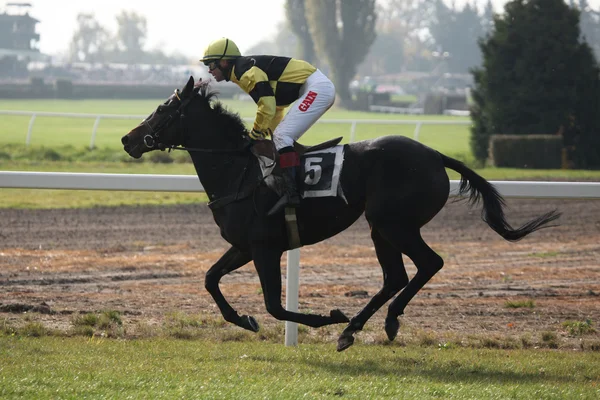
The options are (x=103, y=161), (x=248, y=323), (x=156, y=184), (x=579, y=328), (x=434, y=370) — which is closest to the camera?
(x=434, y=370)

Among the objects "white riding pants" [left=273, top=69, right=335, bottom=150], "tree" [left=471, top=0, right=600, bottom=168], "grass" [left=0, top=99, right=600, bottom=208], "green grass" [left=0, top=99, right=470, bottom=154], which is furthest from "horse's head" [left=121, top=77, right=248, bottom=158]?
"green grass" [left=0, top=99, right=470, bottom=154]

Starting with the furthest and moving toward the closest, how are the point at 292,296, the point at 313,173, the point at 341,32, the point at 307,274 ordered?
the point at 341,32
the point at 307,274
the point at 292,296
the point at 313,173

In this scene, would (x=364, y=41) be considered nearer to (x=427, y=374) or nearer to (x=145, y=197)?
(x=145, y=197)

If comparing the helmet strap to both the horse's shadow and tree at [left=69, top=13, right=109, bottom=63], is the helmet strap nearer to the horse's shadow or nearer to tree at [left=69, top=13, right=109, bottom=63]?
the horse's shadow

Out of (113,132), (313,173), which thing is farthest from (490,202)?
(113,132)

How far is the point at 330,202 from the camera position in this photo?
568cm

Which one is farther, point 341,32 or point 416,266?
point 341,32

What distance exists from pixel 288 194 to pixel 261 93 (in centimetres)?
64

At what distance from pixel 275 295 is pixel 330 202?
2.16 ft

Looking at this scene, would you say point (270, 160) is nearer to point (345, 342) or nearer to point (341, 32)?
point (345, 342)

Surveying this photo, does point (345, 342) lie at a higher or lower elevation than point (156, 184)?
lower

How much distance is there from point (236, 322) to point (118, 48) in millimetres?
111691

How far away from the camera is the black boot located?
5.54 metres

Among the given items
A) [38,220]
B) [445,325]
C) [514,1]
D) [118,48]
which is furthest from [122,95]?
[118,48]
